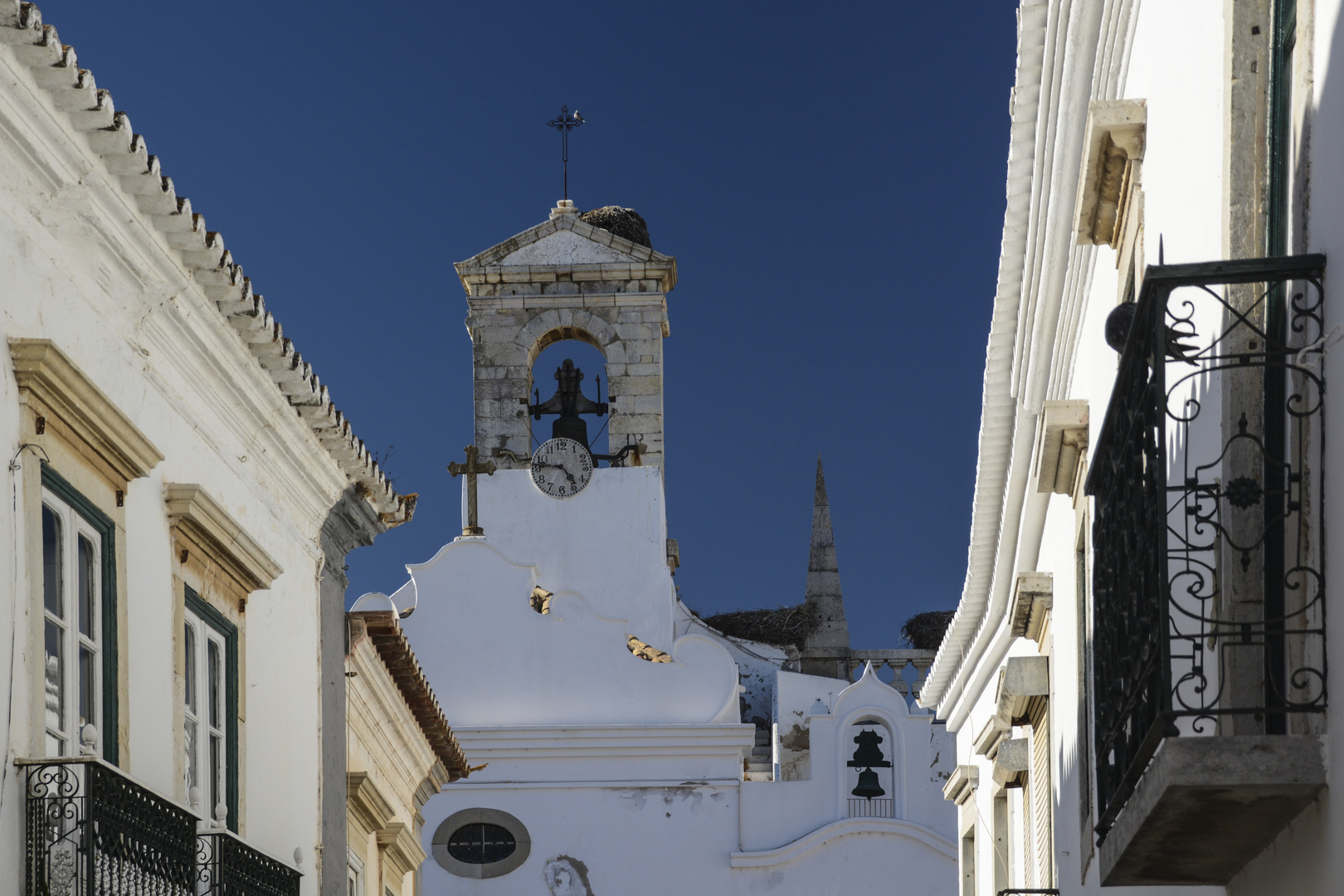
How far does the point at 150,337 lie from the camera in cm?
730

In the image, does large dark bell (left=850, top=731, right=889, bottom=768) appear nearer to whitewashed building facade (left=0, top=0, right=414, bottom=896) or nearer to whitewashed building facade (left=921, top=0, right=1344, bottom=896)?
whitewashed building facade (left=0, top=0, right=414, bottom=896)

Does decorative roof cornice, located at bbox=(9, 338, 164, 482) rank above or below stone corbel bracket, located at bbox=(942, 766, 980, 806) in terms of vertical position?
above

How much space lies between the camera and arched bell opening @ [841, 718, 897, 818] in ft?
63.6

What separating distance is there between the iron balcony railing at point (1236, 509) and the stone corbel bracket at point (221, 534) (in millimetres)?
3870

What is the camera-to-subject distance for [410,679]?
37.8ft

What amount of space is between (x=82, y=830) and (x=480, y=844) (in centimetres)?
1419

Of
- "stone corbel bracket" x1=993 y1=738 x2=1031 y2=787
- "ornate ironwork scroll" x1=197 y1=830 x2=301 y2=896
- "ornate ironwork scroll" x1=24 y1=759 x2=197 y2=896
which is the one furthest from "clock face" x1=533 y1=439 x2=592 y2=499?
"ornate ironwork scroll" x1=24 y1=759 x2=197 y2=896

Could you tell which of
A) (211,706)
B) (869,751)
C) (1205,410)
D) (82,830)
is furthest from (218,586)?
(869,751)

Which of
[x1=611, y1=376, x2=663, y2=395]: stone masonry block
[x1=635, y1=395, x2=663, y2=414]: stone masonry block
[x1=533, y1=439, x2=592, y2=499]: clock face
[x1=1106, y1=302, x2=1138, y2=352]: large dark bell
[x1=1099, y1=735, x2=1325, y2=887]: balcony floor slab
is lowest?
[x1=1099, y1=735, x2=1325, y2=887]: balcony floor slab

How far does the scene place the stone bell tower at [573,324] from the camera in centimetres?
2253

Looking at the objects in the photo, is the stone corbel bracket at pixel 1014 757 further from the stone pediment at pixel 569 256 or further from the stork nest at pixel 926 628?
the stork nest at pixel 926 628

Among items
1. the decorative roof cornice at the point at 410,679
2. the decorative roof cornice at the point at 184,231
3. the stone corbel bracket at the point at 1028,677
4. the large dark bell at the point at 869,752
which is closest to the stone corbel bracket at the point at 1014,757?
the stone corbel bracket at the point at 1028,677

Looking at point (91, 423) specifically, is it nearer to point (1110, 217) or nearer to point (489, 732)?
point (1110, 217)

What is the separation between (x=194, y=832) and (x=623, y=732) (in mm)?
13536
